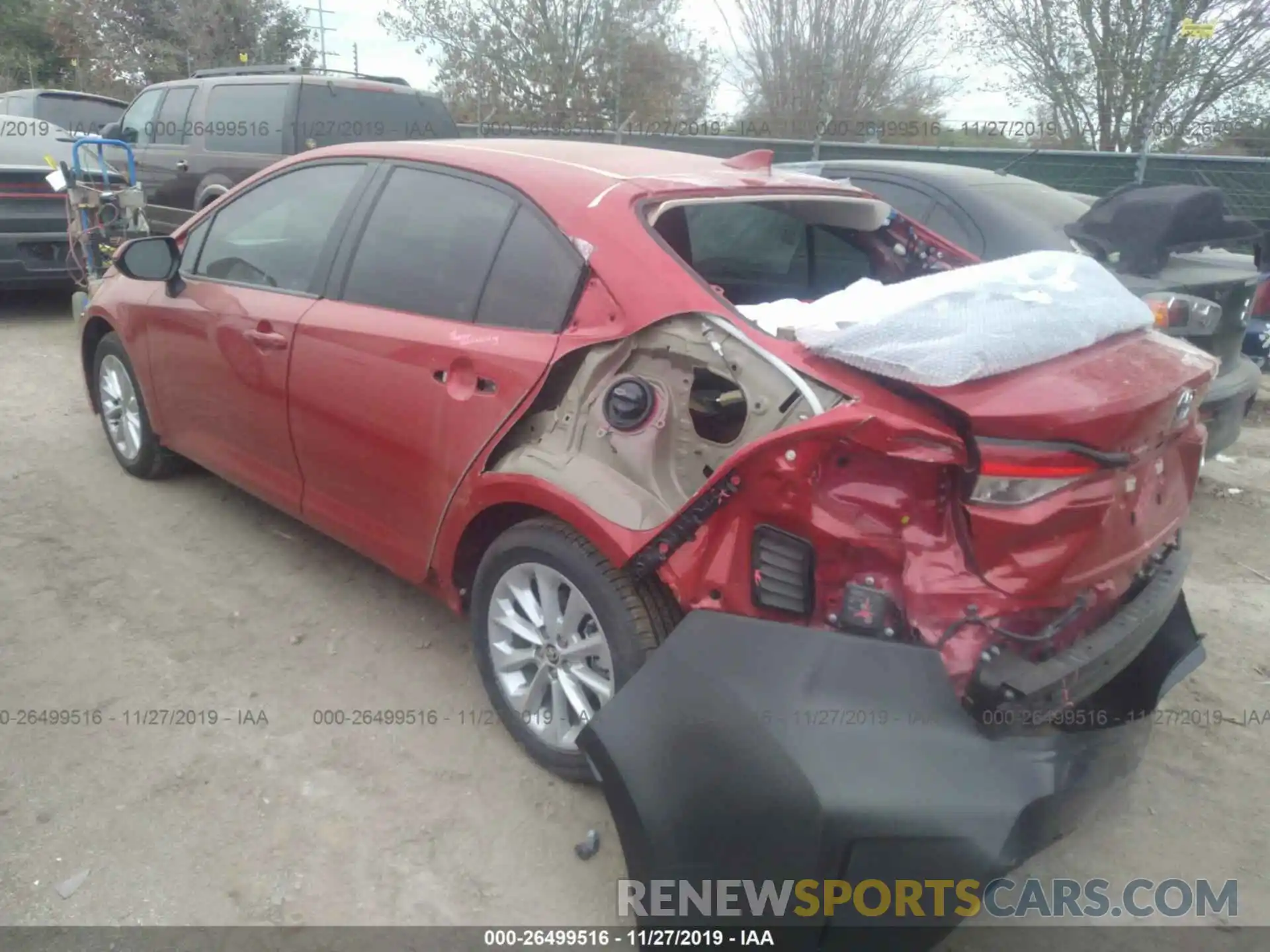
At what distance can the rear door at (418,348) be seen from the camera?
275 cm

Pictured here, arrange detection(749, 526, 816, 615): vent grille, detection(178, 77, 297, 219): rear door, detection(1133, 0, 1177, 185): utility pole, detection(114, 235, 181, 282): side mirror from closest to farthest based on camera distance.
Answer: detection(749, 526, 816, 615): vent grille, detection(114, 235, 181, 282): side mirror, detection(178, 77, 297, 219): rear door, detection(1133, 0, 1177, 185): utility pole

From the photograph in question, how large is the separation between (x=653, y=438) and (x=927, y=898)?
1.17m

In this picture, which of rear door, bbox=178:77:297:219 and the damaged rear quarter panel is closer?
the damaged rear quarter panel

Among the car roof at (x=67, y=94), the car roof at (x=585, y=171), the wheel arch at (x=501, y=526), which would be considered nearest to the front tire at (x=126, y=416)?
the car roof at (x=585, y=171)

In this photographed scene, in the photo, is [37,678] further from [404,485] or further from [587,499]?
[587,499]

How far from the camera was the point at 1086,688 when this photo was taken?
217 centimetres

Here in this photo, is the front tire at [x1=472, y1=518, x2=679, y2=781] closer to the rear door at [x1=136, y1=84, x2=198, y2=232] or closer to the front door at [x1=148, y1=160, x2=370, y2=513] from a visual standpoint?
the front door at [x1=148, y1=160, x2=370, y2=513]

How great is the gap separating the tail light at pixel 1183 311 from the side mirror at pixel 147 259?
4217 mm

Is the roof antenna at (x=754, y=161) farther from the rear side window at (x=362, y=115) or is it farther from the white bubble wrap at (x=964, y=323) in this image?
A: the rear side window at (x=362, y=115)

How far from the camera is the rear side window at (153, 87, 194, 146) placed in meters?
9.87

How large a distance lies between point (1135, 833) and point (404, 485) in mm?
2356

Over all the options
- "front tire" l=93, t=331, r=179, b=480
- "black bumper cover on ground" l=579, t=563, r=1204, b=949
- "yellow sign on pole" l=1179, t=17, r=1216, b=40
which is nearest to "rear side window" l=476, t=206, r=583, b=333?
"black bumper cover on ground" l=579, t=563, r=1204, b=949

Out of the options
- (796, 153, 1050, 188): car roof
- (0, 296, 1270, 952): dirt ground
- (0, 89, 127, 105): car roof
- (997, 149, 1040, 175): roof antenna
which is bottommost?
(0, 296, 1270, 952): dirt ground

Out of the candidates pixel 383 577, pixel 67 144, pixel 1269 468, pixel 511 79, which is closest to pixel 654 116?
pixel 511 79
